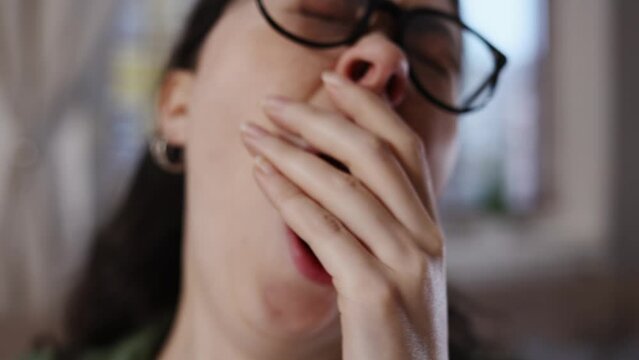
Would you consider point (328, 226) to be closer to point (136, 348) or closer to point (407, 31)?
point (407, 31)

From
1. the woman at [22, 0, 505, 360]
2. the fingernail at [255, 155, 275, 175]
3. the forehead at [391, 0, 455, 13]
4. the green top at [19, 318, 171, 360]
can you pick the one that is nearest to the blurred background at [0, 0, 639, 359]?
the green top at [19, 318, 171, 360]

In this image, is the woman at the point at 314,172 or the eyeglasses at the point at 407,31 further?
the eyeglasses at the point at 407,31

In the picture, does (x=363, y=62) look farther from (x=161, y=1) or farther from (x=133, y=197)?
(x=161, y=1)

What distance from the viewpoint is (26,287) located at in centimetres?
173

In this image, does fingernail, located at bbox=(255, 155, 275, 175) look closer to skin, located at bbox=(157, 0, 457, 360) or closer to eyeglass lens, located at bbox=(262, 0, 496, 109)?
skin, located at bbox=(157, 0, 457, 360)

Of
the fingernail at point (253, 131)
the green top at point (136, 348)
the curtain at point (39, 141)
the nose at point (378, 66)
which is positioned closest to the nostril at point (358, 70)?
the nose at point (378, 66)

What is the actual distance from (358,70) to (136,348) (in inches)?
21.4

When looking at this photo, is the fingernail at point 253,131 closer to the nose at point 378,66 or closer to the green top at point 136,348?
the nose at point 378,66

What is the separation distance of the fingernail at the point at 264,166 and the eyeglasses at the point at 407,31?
0.15 metres

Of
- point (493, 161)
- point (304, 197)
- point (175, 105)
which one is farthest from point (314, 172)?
point (493, 161)

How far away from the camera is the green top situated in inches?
40.6

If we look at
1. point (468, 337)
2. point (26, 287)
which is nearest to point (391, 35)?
point (468, 337)

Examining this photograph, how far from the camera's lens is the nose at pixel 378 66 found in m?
0.68

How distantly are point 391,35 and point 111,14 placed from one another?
130 cm
